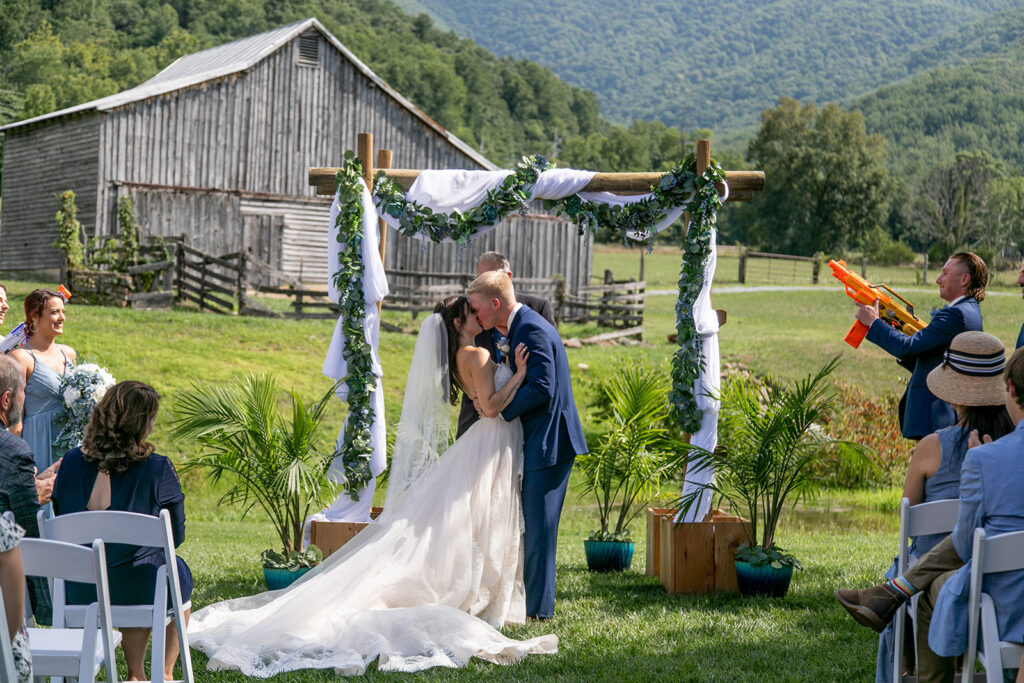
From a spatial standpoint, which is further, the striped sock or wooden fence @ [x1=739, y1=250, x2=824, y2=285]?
wooden fence @ [x1=739, y1=250, x2=824, y2=285]

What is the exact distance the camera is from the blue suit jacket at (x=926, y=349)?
6.68 metres

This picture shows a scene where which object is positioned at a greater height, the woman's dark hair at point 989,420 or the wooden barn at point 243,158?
the wooden barn at point 243,158

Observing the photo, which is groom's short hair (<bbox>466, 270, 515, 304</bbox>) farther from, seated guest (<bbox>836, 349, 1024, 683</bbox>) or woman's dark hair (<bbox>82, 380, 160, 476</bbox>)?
seated guest (<bbox>836, 349, 1024, 683</bbox>)

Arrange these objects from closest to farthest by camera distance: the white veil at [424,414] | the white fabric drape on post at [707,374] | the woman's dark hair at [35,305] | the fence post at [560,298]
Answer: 1. the woman's dark hair at [35,305]
2. the white veil at [424,414]
3. the white fabric drape on post at [707,374]
4. the fence post at [560,298]

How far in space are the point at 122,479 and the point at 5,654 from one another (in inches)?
63.8

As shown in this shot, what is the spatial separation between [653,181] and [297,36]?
20532 millimetres

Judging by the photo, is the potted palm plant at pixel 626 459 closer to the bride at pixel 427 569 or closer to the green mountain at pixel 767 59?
the bride at pixel 427 569

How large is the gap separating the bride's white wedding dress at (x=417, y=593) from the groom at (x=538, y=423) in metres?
0.10

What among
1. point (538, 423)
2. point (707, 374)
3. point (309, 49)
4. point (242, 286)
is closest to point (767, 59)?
point (309, 49)

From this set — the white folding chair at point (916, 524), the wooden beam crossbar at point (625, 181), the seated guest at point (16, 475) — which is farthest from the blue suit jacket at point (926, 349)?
the seated guest at point (16, 475)

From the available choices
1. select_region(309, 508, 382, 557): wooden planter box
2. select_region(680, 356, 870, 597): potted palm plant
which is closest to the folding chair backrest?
select_region(309, 508, 382, 557): wooden planter box

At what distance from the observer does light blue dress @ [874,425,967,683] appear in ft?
15.4

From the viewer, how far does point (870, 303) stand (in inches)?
282

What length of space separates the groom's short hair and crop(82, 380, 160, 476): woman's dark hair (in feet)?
8.03
